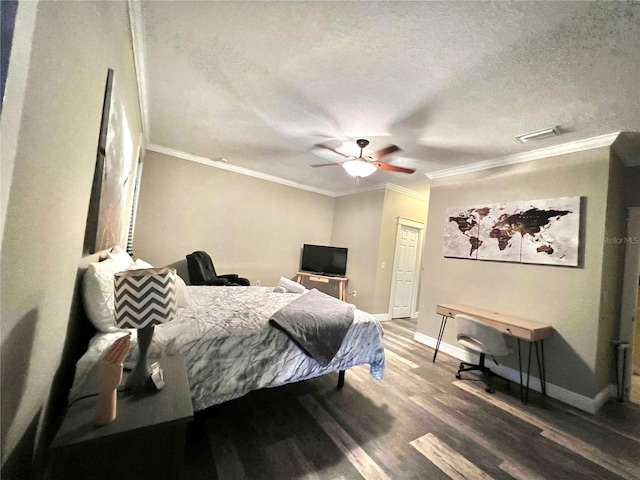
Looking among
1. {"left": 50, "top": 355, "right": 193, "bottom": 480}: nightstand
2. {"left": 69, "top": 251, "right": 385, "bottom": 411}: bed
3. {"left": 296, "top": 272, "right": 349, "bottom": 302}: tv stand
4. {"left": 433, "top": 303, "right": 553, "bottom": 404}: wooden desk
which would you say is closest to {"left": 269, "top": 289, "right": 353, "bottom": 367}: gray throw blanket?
{"left": 69, "top": 251, "right": 385, "bottom": 411}: bed

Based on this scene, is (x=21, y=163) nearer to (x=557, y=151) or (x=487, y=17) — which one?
(x=487, y=17)

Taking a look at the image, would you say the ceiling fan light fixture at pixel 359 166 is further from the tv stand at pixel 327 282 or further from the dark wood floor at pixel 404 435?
the tv stand at pixel 327 282

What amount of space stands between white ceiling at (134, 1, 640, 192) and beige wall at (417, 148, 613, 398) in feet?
1.11

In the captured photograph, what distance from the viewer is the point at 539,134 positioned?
8.32 ft

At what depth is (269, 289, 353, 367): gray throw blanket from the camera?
1.90 m

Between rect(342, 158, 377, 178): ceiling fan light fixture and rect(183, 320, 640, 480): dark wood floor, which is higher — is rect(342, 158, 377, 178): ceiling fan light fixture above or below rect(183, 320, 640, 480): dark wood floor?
above

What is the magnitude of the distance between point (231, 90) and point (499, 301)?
12.2ft

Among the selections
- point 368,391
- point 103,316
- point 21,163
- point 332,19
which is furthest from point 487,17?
point 368,391

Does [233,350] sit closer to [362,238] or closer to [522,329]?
[522,329]

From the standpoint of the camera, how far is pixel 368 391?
2.39 meters

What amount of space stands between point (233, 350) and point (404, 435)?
138 cm

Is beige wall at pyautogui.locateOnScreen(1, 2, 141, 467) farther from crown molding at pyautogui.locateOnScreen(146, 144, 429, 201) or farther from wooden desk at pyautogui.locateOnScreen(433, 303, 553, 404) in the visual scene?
wooden desk at pyautogui.locateOnScreen(433, 303, 553, 404)

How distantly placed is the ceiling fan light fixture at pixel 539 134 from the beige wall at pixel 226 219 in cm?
380

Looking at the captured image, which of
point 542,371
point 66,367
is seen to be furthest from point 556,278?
point 66,367
